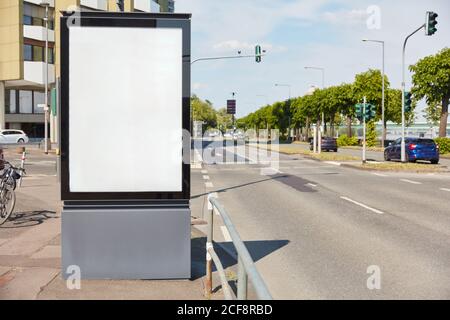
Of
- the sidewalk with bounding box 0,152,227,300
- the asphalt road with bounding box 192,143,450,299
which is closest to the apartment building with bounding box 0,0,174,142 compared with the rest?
the asphalt road with bounding box 192,143,450,299

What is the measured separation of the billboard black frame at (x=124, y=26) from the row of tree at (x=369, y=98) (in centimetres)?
4130

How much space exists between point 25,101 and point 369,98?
40.8m

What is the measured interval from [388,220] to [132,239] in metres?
6.22

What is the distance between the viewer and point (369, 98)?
193 feet

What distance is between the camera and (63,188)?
5.51m

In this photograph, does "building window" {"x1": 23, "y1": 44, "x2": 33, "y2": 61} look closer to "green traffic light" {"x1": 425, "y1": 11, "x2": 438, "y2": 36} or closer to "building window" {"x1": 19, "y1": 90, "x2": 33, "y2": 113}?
"building window" {"x1": 19, "y1": 90, "x2": 33, "y2": 113}

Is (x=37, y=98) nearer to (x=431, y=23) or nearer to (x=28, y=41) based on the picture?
(x=28, y=41)

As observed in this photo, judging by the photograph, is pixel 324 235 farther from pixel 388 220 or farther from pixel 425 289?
pixel 425 289

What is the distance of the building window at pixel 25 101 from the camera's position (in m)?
63.0

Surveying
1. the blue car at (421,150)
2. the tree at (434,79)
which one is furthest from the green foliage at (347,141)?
the blue car at (421,150)

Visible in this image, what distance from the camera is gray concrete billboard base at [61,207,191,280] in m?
5.55

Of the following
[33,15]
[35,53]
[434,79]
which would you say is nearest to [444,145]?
[434,79]

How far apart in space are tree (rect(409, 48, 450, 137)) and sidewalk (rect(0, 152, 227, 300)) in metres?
39.0

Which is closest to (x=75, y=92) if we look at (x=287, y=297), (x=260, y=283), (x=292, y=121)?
(x=287, y=297)
